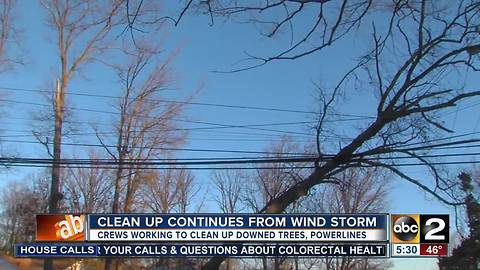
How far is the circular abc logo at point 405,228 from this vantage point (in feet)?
53.3

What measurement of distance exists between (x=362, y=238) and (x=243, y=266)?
126 feet

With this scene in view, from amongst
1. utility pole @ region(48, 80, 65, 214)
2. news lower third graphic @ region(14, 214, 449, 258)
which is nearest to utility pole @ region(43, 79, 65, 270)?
utility pole @ region(48, 80, 65, 214)

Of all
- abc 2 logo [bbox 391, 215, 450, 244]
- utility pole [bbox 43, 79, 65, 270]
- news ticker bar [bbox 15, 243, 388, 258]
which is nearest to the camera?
news ticker bar [bbox 15, 243, 388, 258]

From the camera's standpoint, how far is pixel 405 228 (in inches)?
643

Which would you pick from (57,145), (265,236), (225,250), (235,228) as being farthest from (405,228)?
(57,145)

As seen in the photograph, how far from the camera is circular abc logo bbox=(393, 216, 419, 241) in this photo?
1625 centimetres

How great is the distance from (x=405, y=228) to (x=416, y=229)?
37 cm

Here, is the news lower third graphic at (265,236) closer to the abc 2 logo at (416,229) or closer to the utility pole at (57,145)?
the abc 2 logo at (416,229)

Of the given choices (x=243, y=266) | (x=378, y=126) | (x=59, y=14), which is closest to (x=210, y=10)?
(x=378, y=126)

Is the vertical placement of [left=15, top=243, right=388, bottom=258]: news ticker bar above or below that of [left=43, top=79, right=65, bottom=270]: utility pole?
below

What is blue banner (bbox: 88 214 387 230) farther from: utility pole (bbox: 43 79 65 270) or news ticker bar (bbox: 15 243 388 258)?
utility pole (bbox: 43 79 65 270)

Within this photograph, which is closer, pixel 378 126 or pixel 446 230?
pixel 446 230

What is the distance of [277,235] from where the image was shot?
16.1 m

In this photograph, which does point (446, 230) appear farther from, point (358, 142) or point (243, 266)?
point (243, 266)
